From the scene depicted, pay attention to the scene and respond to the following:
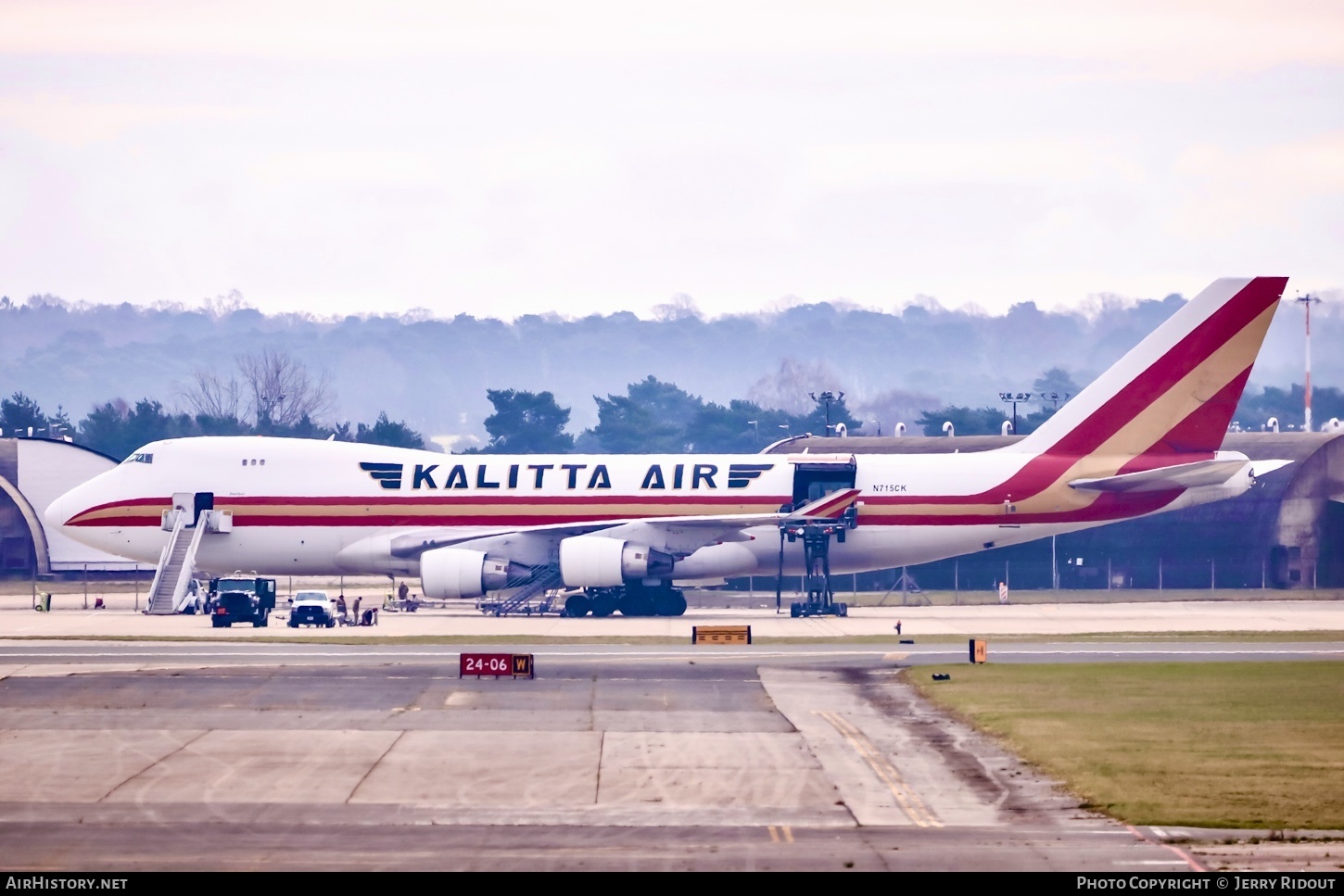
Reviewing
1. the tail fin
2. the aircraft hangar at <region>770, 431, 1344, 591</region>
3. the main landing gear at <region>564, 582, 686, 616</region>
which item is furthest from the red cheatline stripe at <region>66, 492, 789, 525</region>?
the aircraft hangar at <region>770, 431, 1344, 591</region>

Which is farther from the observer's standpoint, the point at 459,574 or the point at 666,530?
the point at 666,530

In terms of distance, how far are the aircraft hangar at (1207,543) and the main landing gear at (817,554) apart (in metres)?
15.2

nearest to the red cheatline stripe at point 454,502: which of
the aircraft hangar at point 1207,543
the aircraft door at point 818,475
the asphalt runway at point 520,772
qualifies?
the aircraft door at point 818,475

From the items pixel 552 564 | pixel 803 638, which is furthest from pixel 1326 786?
pixel 552 564

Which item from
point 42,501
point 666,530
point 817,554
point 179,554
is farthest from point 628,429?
point 666,530

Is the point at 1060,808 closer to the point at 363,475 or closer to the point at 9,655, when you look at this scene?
the point at 9,655

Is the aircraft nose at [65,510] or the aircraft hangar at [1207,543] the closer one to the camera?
the aircraft nose at [65,510]

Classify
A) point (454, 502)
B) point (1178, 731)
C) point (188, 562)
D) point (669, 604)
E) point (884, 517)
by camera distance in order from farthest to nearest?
point (188, 562), point (669, 604), point (454, 502), point (884, 517), point (1178, 731)

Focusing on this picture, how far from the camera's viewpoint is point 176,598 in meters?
57.8

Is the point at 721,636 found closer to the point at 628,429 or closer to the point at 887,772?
the point at 887,772

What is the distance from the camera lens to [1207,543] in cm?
7562

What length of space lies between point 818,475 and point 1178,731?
29.4m

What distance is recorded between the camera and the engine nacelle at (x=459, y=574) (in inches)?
2140

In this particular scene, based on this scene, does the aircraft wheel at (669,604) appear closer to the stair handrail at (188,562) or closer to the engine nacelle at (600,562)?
the engine nacelle at (600,562)
